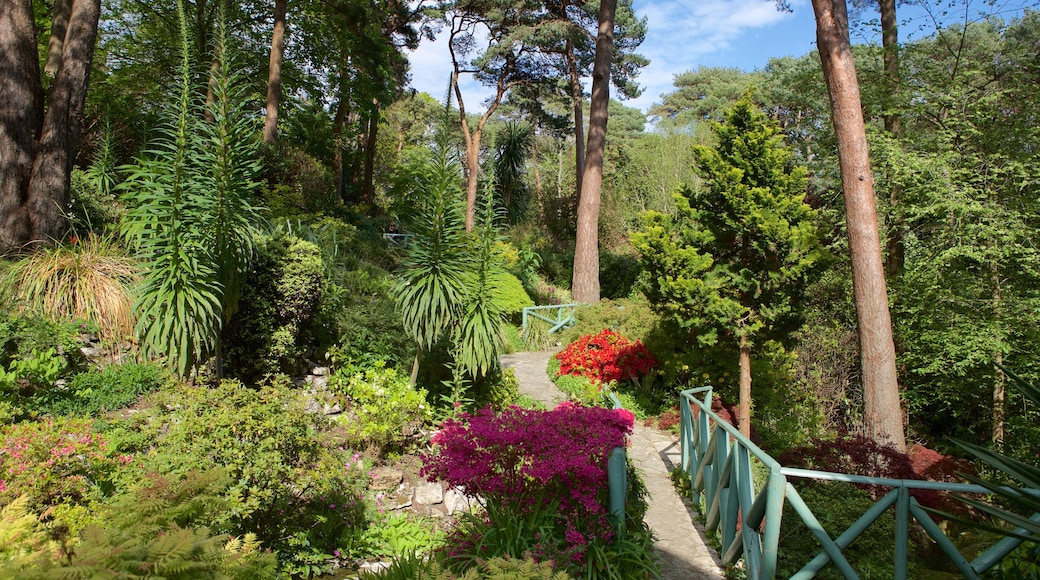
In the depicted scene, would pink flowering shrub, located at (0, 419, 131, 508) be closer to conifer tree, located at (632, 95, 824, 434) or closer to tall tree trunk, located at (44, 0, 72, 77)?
conifer tree, located at (632, 95, 824, 434)

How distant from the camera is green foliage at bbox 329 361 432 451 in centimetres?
523

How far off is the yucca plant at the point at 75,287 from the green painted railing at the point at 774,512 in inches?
210

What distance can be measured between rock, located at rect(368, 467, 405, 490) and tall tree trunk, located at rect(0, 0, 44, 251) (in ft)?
15.3

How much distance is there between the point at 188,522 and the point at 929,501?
4.94 metres

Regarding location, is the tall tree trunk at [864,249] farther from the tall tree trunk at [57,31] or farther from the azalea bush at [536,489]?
the tall tree trunk at [57,31]

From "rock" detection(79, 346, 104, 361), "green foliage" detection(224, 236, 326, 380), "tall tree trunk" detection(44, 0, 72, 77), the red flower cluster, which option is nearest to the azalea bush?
"green foliage" detection(224, 236, 326, 380)

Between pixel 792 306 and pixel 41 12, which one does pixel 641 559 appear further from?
pixel 41 12

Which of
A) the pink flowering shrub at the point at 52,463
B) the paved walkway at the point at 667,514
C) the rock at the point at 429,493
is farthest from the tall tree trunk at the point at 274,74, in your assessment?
the pink flowering shrub at the point at 52,463

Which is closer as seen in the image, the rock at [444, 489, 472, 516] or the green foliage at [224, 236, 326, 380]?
the rock at [444, 489, 472, 516]

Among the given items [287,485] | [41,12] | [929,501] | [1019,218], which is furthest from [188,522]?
[41,12]

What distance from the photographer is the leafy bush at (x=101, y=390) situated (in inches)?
184

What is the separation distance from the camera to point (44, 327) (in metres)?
4.84

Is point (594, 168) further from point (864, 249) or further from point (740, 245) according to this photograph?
point (864, 249)

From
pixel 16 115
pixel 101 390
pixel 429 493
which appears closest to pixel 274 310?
pixel 101 390
